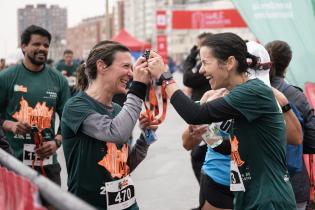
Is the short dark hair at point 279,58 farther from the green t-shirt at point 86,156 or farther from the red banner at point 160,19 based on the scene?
the red banner at point 160,19

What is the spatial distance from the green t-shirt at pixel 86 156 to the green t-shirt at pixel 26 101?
1.74 metres

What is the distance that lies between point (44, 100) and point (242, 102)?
2.33 metres

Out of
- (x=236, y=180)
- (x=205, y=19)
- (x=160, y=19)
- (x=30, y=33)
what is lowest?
(x=236, y=180)

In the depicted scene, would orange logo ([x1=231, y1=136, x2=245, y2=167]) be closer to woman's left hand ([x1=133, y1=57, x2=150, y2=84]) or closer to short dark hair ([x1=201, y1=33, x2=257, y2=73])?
short dark hair ([x1=201, y1=33, x2=257, y2=73])

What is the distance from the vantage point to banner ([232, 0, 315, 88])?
16.1ft

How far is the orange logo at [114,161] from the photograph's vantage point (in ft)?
9.44

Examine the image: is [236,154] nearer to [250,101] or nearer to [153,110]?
[250,101]

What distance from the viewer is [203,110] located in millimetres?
2803

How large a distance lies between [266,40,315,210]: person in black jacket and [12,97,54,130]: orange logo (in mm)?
1799

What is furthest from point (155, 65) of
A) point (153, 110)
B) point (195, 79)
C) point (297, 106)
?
point (195, 79)

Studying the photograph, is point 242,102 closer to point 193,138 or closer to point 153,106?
point 153,106

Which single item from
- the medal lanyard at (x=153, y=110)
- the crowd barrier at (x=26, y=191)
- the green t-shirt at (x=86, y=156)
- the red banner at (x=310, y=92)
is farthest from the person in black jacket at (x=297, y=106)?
the crowd barrier at (x=26, y=191)

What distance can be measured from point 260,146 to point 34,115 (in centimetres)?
236

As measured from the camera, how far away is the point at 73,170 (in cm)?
294
